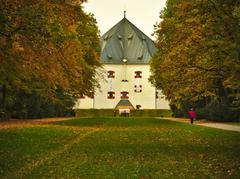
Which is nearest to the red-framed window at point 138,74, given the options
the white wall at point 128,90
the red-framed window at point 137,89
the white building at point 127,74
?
the white building at point 127,74

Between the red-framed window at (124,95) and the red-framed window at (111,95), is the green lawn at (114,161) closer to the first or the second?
the red-framed window at (111,95)

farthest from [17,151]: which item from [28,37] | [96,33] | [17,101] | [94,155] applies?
[96,33]

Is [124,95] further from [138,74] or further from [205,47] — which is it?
[205,47]

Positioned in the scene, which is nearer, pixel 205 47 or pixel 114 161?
pixel 114 161

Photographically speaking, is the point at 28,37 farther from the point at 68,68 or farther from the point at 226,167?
the point at 68,68

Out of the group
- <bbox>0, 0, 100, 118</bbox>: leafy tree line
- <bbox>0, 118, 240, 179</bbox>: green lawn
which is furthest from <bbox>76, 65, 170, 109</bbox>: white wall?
<bbox>0, 118, 240, 179</bbox>: green lawn

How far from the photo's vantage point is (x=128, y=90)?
9725 centimetres

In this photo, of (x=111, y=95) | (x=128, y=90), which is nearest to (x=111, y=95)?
(x=111, y=95)

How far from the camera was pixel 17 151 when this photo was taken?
53.2ft

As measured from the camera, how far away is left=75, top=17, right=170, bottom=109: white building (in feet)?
314

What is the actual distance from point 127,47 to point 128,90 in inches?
340

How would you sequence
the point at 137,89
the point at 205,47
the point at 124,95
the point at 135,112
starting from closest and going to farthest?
the point at 205,47
the point at 135,112
the point at 137,89
the point at 124,95

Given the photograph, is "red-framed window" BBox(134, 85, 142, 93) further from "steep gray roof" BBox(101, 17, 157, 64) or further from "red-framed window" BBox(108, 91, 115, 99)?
"steep gray roof" BBox(101, 17, 157, 64)

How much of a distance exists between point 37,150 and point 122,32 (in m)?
85.3
